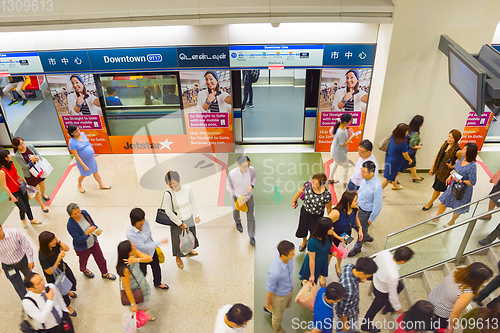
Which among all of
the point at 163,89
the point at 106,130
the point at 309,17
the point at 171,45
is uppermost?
the point at 309,17

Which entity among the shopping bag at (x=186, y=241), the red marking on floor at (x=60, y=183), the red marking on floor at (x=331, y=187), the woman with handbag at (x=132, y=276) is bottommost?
the red marking on floor at (x=60, y=183)

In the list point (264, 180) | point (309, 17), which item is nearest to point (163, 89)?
point (264, 180)

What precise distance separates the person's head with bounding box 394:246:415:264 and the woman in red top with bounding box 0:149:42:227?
5867mm

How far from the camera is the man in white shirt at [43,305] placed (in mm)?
3785

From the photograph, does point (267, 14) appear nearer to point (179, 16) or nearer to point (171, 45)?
point (179, 16)

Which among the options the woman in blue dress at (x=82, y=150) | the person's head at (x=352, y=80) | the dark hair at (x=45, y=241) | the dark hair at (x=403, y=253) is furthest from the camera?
the person's head at (x=352, y=80)

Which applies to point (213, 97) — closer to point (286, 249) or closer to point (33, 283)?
point (286, 249)

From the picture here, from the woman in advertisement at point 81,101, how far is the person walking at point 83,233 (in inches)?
160

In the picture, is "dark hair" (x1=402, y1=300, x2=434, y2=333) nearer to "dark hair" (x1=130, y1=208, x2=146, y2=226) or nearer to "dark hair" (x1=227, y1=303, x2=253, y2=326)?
"dark hair" (x1=227, y1=303, x2=253, y2=326)

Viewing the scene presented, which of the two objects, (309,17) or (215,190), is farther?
(215,190)

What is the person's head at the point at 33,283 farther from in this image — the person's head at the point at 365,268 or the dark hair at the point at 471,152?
the dark hair at the point at 471,152

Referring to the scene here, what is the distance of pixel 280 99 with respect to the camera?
38.6ft

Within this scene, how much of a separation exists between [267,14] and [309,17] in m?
0.74

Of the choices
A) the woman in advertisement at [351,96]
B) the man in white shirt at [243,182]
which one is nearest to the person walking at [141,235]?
the man in white shirt at [243,182]
